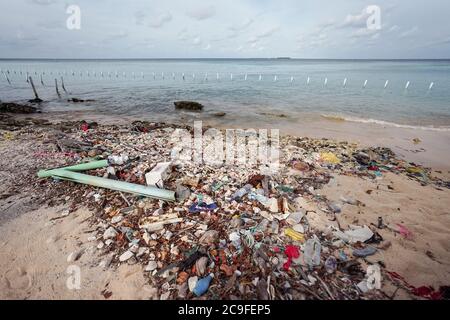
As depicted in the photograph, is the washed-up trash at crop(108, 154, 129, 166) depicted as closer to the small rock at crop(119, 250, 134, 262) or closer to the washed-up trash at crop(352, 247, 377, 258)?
the small rock at crop(119, 250, 134, 262)

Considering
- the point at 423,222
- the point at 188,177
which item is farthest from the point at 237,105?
the point at 423,222

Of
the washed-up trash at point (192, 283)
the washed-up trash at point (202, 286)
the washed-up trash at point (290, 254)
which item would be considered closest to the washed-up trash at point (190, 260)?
the washed-up trash at point (192, 283)

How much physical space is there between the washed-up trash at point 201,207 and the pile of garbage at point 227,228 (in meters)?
0.02

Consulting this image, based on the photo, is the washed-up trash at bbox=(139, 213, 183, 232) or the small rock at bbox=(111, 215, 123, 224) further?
the small rock at bbox=(111, 215, 123, 224)

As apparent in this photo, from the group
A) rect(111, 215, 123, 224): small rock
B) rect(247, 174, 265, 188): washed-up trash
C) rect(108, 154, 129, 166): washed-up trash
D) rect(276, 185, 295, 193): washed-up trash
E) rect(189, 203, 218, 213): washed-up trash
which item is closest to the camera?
rect(111, 215, 123, 224): small rock

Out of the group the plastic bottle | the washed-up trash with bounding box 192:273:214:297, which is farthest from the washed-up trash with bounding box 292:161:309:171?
the washed-up trash with bounding box 192:273:214:297

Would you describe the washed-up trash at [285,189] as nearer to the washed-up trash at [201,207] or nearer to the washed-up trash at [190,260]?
the washed-up trash at [201,207]

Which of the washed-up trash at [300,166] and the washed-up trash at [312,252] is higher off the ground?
the washed-up trash at [300,166]

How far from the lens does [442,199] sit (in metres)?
4.82

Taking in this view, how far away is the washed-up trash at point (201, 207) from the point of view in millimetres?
4020

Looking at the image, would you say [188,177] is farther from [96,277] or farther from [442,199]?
[442,199]

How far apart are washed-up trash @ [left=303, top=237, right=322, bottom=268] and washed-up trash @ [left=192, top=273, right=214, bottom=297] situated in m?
1.45

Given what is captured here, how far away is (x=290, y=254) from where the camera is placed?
3156mm

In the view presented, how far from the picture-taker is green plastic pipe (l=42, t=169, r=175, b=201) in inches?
164
